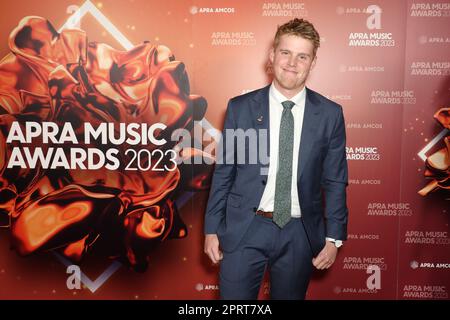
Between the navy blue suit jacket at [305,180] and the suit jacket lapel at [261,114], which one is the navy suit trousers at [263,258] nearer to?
the navy blue suit jacket at [305,180]

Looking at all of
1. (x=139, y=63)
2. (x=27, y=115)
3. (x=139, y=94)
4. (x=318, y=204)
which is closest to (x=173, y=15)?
(x=139, y=63)

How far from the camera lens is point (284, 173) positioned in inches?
77.3

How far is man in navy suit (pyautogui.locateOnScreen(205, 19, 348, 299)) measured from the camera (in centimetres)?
195

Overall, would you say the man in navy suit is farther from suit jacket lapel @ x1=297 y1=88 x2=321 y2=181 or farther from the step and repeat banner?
the step and repeat banner

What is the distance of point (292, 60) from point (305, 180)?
0.64 metres

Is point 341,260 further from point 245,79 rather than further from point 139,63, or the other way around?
point 139,63

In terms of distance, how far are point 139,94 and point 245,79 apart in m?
0.80

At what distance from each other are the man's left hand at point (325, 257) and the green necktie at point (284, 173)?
0.27 m

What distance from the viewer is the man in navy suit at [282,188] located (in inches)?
76.9

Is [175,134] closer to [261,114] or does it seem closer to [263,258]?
[261,114]

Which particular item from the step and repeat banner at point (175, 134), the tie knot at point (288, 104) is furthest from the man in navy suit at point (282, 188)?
the step and repeat banner at point (175, 134)

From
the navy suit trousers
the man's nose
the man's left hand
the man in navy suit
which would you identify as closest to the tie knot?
the man in navy suit

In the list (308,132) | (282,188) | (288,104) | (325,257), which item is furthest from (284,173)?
(325,257)

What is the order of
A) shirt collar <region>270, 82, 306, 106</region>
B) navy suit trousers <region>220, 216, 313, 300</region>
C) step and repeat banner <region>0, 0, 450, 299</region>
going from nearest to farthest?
navy suit trousers <region>220, 216, 313, 300</region>, shirt collar <region>270, 82, 306, 106</region>, step and repeat banner <region>0, 0, 450, 299</region>
